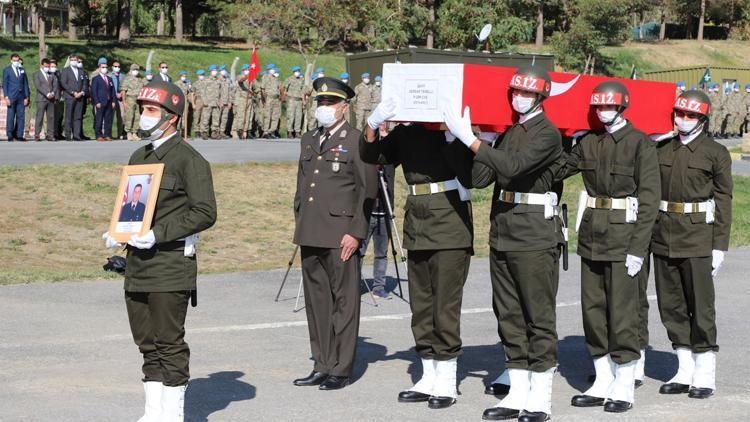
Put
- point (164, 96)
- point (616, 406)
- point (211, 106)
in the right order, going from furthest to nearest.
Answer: point (211, 106), point (616, 406), point (164, 96)

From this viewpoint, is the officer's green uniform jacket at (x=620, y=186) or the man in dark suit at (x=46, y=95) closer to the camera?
the officer's green uniform jacket at (x=620, y=186)

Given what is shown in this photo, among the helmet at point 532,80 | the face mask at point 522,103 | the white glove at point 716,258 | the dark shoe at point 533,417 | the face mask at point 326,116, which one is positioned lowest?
the dark shoe at point 533,417

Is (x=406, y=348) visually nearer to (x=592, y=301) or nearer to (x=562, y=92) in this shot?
(x=592, y=301)

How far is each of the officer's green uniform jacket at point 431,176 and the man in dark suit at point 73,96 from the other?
19014 mm

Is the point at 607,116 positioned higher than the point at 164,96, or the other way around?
the point at 164,96

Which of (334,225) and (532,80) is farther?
(334,225)

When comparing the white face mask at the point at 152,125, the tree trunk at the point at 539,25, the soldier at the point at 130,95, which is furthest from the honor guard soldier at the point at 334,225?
the tree trunk at the point at 539,25

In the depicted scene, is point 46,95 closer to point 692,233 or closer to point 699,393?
point 692,233

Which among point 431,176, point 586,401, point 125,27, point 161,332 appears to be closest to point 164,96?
point 161,332

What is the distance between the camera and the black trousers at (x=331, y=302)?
8391mm

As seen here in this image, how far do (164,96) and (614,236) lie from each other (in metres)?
3.20

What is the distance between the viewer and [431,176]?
25.6 ft

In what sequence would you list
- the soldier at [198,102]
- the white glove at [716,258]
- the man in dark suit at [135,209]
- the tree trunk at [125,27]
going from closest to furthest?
the man in dark suit at [135,209]
the white glove at [716,258]
the soldier at [198,102]
the tree trunk at [125,27]

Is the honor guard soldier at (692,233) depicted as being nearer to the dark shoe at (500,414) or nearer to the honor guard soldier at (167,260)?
the dark shoe at (500,414)
